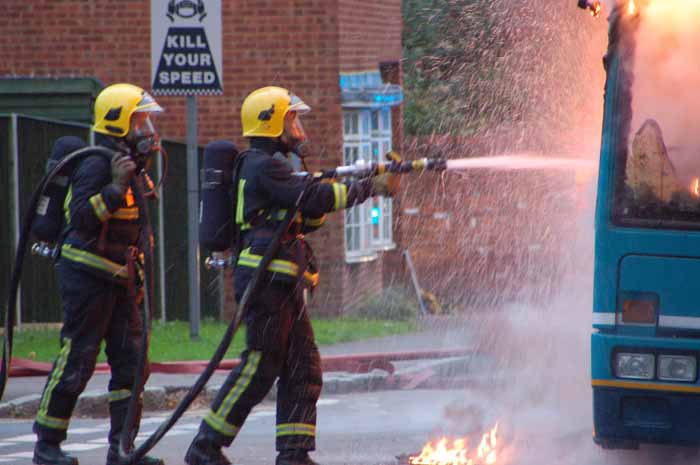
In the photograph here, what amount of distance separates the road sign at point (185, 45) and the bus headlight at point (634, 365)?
7.29 m

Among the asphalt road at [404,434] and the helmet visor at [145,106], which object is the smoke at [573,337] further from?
the helmet visor at [145,106]

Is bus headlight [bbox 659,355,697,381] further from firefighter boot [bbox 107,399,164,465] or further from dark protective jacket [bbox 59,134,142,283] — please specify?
dark protective jacket [bbox 59,134,142,283]

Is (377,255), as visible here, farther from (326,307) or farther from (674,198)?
(674,198)

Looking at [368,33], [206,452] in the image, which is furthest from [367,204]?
[206,452]

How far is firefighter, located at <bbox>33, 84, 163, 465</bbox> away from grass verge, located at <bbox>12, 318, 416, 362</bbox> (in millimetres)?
4683

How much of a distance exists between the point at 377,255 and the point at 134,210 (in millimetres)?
11724

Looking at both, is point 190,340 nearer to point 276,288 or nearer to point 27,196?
point 27,196

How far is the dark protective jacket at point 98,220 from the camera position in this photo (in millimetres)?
7562

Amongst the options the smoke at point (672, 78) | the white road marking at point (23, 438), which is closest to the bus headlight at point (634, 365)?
the smoke at point (672, 78)

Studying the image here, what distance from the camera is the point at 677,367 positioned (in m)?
6.29

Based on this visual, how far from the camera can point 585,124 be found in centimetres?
1299

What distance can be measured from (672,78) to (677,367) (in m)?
1.34

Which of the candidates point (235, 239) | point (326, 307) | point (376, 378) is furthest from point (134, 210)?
point (326, 307)

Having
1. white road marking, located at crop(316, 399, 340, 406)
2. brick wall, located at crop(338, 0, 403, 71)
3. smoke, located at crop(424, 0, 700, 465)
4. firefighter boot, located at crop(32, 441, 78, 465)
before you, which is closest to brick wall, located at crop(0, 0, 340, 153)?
brick wall, located at crop(338, 0, 403, 71)
